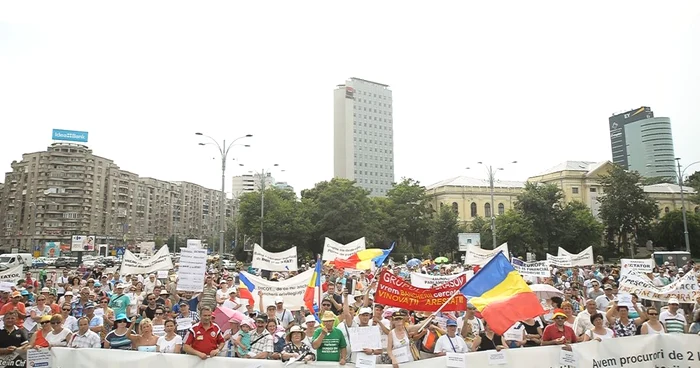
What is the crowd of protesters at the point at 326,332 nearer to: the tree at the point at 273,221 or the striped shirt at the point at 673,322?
the striped shirt at the point at 673,322

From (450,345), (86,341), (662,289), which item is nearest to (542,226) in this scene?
(662,289)

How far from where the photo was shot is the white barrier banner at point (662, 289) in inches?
400

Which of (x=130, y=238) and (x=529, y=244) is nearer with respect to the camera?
(x=529, y=244)

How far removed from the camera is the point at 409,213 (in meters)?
69.7

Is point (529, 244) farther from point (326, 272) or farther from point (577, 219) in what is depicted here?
point (326, 272)

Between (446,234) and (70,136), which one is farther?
(70,136)

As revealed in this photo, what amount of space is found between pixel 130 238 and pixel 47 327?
391 ft

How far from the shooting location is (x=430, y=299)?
812cm

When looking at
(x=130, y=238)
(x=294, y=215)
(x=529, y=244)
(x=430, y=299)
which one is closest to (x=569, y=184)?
(x=529, y=244)

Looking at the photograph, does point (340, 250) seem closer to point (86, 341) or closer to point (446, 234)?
point (86, 341)

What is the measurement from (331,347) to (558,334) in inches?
142

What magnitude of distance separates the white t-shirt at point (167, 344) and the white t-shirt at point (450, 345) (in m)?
3.87

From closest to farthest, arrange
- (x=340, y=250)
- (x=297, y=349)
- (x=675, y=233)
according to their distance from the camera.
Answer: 1. (x=297, y=349)
2. (x=340, y=250)
3. (x=675, y=233)

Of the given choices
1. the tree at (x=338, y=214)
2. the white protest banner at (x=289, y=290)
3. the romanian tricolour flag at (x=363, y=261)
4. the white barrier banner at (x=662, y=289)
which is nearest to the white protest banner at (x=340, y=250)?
the romanian tricolour flag at (x=363, y=261)
